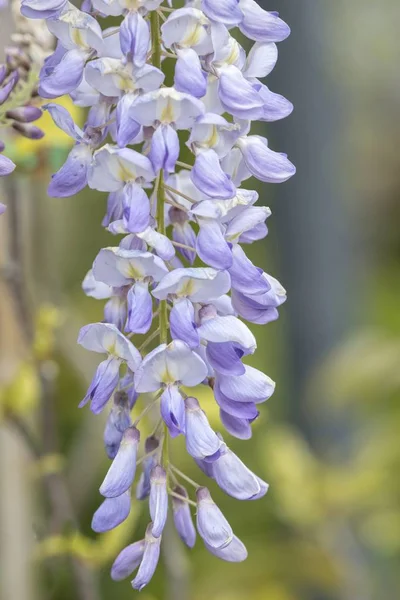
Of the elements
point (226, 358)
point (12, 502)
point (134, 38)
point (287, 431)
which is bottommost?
point (12, 502)

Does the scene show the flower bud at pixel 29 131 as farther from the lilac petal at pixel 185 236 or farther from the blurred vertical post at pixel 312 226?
the blurred vertical post at pixel 312 226

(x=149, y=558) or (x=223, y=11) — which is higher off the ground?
(x=223, y=11)

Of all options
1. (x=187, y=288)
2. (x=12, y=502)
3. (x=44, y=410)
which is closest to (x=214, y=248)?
(x=187, y=288)

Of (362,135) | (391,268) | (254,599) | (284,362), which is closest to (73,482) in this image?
(254,599)

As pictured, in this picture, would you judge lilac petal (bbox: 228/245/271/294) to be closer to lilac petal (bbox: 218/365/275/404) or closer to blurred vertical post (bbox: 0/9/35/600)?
lilac petal (bbox: 218/365/275/404)

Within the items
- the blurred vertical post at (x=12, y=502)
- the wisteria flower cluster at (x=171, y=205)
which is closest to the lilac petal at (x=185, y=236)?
the wisteria flower cluster at (x=171, y=205)

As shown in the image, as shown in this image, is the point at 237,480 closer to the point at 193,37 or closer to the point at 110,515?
the point at 110,515

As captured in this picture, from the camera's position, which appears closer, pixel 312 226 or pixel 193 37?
pixel 193 37

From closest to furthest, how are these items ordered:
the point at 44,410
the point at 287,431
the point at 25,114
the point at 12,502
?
1. the point at 25,114
2. the point at 44,410
3. the point at 12,502
4. the point at 287,431
